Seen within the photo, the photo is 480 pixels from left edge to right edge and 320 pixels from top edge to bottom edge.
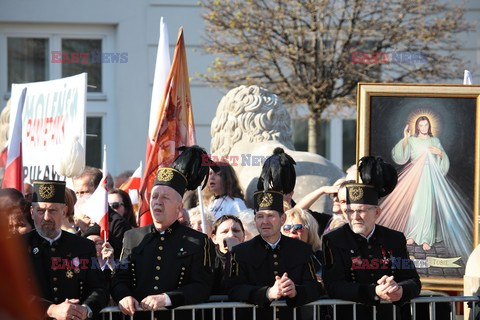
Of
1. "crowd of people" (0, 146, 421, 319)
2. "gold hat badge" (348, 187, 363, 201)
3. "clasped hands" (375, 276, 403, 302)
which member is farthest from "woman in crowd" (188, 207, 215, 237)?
"clasped hands" (375, 276, 403, 302)

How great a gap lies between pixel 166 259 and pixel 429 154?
212cm

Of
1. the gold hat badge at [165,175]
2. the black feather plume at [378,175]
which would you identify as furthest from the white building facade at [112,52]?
the gold hat badge at [165,175]

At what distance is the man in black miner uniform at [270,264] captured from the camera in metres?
4.26

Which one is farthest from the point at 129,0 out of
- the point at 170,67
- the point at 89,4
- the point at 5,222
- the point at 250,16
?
the point at 5,222

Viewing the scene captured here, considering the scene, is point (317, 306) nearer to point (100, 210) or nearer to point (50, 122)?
point (100, 210)

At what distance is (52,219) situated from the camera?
4.26 metres

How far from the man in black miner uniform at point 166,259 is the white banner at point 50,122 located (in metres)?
2.42

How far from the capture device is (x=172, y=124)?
20.9ft

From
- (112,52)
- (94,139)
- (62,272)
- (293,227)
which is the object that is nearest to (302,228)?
(293,227)

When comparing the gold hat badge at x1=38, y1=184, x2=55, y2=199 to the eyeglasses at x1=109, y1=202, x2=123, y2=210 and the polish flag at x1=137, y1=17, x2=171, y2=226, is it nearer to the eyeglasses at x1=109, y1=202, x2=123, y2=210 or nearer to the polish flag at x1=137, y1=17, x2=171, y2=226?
the eyeglasses at x1=109, y1=202, x2=123, y2=210

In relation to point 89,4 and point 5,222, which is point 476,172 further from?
point 89,4

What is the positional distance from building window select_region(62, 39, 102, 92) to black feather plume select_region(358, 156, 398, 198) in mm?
10322

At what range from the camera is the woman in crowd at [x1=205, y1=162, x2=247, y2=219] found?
6117 mm
